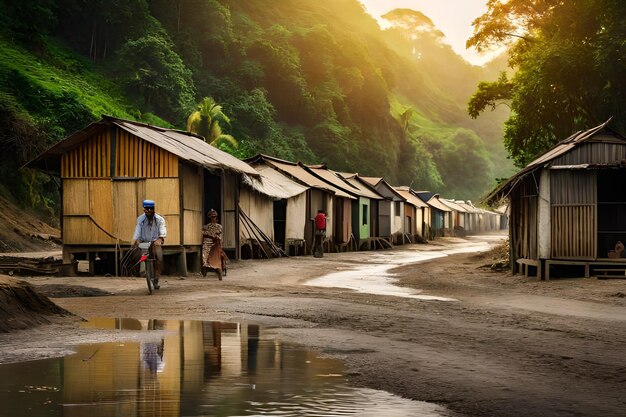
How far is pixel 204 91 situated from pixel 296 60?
10.8 m

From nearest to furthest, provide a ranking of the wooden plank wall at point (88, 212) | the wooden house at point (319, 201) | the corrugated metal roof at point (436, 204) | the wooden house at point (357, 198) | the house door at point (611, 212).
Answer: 1. the wooden plank wall at point (88, 212)
2. the house door at point (611, 212)
3. the wooden house at point (319, 201)
4. the wooden house at point (357, 198)
5. the corrugated metal roof at point (436, 204)

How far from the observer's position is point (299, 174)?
34.8 meters

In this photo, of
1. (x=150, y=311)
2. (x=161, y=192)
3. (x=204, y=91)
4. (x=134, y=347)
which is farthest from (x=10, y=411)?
(x=204, y=91)

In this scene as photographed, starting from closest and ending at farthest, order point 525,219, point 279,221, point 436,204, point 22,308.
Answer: point 22,308, point 525,219, point 279,221, point 436,204

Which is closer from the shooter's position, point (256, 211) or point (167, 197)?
point (167, 197)

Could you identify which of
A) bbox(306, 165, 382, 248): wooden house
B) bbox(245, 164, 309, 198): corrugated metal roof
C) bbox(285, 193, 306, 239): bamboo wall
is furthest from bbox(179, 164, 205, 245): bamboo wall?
bbox(306, 165, 382, 248): wooden house

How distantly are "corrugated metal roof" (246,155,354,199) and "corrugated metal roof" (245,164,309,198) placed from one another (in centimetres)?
24

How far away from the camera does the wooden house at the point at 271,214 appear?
2692cm

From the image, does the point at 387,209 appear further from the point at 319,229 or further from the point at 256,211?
the point at 256,211

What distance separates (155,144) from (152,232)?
399 cm

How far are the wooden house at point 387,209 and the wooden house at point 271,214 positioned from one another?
14.8 meters

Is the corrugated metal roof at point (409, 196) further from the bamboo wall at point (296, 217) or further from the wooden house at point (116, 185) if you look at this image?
the wooden house at point (116, 185)

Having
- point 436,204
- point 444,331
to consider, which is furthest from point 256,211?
point 436,204

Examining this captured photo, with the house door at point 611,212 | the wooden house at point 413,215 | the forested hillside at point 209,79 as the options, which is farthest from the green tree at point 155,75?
the house door at point 611,212
